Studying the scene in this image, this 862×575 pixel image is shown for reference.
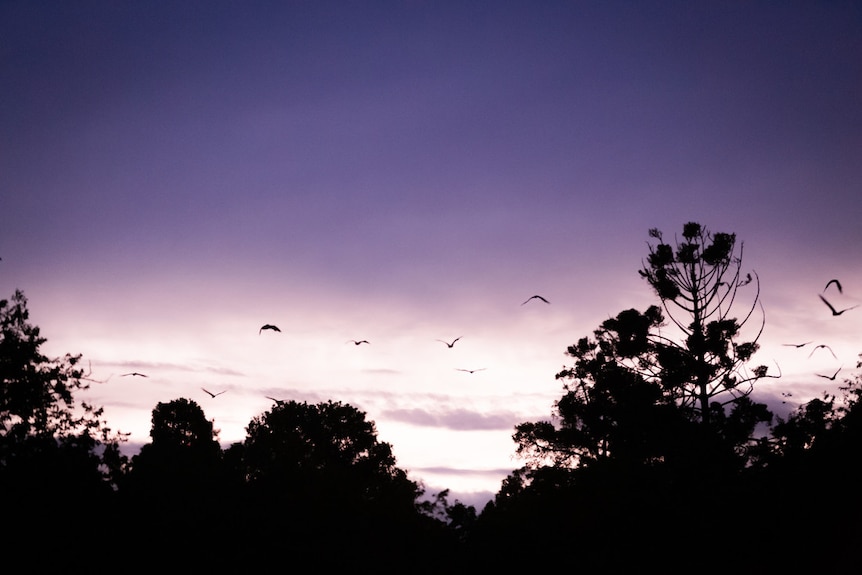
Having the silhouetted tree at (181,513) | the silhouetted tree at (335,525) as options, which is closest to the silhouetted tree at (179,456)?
the silhouetted tree at (181,513)

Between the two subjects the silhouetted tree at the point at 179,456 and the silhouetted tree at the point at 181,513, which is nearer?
the silhouetted tree at the point at 181,513

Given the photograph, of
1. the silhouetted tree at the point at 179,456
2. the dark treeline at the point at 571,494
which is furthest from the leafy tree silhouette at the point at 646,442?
the silhouetted tree at the point at 179,456

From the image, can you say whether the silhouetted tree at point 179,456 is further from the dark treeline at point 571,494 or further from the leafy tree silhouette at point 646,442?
the leafy tree silhouette at point 646,442

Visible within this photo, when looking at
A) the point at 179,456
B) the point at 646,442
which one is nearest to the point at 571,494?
→ the point at 646,442

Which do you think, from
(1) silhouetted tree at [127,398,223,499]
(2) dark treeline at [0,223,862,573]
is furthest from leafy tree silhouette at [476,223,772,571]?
(1) silhouetted tree at [127,398,223,499]

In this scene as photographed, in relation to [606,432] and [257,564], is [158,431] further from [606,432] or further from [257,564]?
[606,432]

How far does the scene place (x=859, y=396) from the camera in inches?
1307

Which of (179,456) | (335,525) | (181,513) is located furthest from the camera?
(179,456)

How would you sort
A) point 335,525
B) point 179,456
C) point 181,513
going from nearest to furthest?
point 181,513
point 335,525
point 179,456

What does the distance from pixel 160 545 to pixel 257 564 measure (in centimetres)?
445

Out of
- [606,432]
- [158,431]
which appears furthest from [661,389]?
[158,431]

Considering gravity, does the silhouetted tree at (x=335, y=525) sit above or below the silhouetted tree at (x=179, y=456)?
below

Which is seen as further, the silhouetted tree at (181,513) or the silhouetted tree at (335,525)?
the silhouetted tree at (335,525)

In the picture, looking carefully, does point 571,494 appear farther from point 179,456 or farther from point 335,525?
point 179,456
